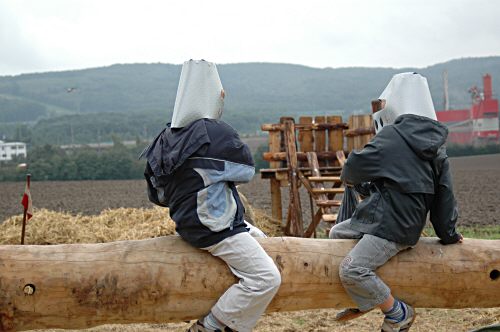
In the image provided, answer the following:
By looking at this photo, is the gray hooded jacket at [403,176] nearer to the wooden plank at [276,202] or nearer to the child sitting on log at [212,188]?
the child sitting on log at [212,188]

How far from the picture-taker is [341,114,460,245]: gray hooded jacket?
436 cm

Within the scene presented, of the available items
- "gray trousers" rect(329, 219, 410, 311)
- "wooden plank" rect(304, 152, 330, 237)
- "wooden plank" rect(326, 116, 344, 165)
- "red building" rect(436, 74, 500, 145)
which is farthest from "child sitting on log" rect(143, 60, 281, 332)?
"red building" rect(436, 74, 500, 145)

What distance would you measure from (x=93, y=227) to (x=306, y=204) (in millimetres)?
13655

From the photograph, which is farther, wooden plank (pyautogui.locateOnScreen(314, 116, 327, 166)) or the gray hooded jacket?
wooden plank (pyautogui.locateOnScreen(314, 116, 327, 166))

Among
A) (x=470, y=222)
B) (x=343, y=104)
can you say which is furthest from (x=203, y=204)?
(x=343, y=104)

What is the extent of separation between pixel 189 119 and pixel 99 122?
105547 millimetres

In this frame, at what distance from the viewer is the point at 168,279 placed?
4.43 m

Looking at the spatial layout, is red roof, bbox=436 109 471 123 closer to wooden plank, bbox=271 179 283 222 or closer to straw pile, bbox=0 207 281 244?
A: wooden plank, bbox=271 179 283 222

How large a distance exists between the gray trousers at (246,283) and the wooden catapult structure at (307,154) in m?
6.89

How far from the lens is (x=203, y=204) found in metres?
4.21

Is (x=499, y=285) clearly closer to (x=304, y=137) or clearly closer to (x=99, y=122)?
(x=304, y=137)

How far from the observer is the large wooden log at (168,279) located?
4352 mm

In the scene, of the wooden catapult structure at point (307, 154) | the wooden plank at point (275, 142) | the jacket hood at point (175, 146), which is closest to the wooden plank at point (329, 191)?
the wooden catapult structure at point (307, 154)

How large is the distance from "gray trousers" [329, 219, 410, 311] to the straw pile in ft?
20.3
